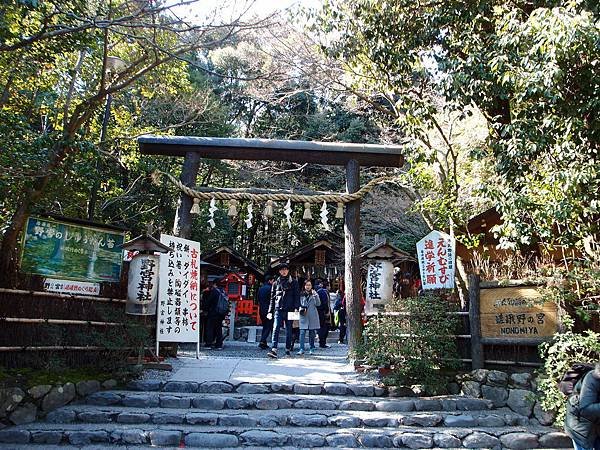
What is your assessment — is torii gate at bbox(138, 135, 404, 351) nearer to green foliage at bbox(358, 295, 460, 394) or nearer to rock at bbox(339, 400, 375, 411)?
green foliage at bbox(358, 295, 460, 394)

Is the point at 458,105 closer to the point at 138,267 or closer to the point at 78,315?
the point at 138,267

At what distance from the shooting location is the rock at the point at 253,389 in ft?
25.5

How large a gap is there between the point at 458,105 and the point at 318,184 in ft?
55.3

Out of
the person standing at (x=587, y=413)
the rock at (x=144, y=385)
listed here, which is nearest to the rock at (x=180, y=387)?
the rock at (x=144, y=385)

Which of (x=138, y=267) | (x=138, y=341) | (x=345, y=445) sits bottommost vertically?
(x=345, y=445)

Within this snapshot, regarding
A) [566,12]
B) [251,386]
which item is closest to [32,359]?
[251,386]

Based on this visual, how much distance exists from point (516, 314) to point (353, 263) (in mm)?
3438

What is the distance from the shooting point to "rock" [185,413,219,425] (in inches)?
260

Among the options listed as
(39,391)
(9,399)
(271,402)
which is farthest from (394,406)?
(9,399)

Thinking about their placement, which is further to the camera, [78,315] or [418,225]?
[418,225]

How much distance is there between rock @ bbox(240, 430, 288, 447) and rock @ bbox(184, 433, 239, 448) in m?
0.13

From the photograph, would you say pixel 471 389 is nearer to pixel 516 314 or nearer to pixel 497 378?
pixel 497 378

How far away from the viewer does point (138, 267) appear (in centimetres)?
873

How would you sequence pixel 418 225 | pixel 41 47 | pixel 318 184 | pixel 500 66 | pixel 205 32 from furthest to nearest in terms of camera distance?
pixel 318 184
pixel 418 225
pixel 41 47
pixel 205 32
pixel 500 66
